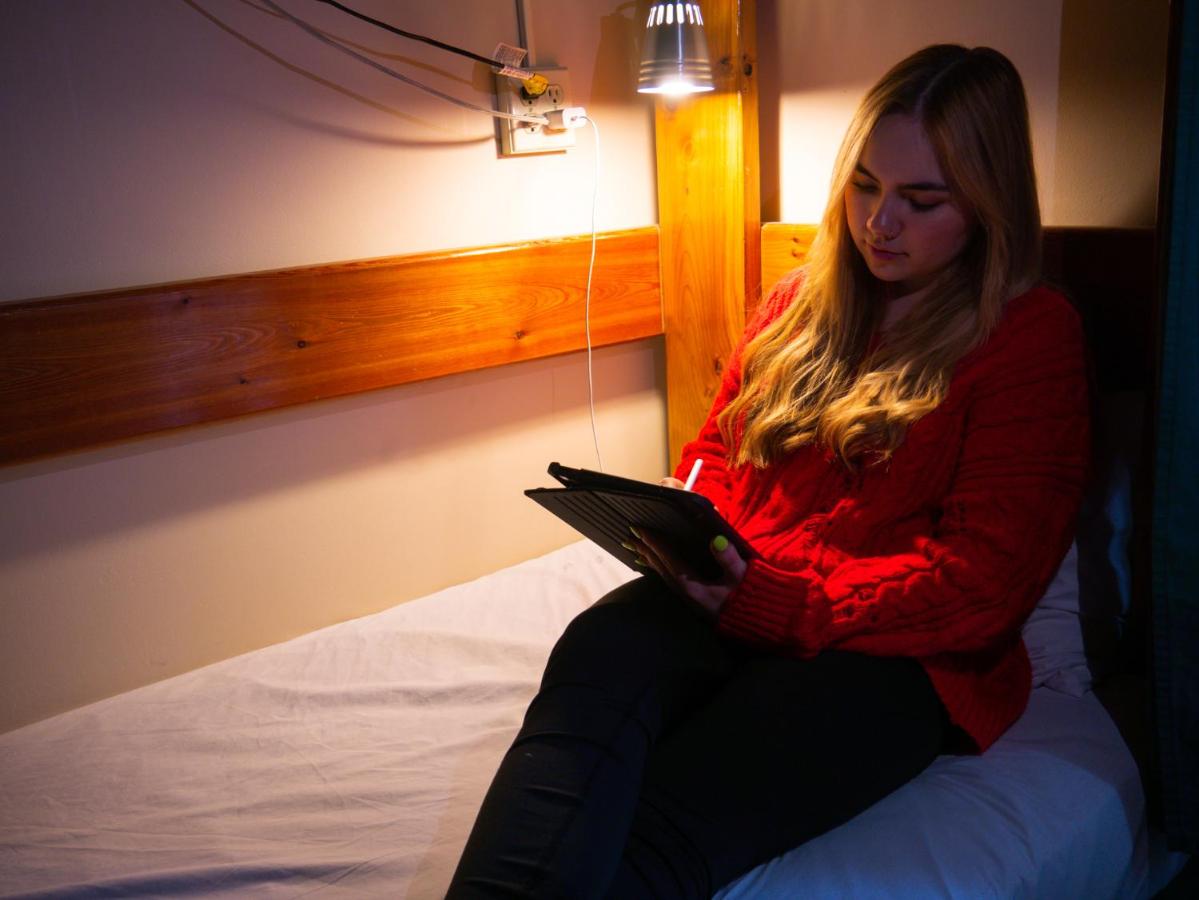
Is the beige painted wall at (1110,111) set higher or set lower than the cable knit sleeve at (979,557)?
higher

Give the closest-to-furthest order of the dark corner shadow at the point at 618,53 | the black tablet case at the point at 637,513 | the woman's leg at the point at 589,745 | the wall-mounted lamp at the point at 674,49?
the woman's leg at the point at 589,745 → the black tablet case at the point at 637,513 → the wall-mounted lamp at the point at 674,49 → the dark corner shadow at the point at 618,53

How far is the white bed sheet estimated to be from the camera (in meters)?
1.03

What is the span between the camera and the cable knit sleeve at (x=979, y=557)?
112cm

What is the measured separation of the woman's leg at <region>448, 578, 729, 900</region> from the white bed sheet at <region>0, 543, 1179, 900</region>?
166 mm

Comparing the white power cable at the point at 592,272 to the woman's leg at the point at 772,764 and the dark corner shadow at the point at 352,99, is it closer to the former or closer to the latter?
the dark corner shadow at the point at 352,99

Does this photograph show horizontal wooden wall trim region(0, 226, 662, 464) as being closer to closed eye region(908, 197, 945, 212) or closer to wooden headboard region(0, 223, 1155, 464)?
wooden headboard region(0, 223, 1155, 464)

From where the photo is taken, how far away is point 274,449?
1.74 metres

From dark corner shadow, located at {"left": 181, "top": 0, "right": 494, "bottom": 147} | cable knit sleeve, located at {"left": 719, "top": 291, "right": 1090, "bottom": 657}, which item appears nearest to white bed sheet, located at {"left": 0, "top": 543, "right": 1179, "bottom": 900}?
cable knit sleeve, located at {"left": 719, "top": 291, "right": 1090, "bottom": 657}

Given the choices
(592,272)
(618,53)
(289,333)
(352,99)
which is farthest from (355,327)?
(618,53)

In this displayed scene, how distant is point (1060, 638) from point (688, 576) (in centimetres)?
48

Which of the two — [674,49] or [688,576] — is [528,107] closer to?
[674,49]

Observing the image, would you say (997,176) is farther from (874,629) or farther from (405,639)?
(405,639)

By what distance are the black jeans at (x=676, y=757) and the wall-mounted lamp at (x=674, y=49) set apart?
37.0 inches

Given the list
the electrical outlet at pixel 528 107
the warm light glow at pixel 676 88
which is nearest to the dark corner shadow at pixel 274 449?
the electrical outlet at pixel 528 107
